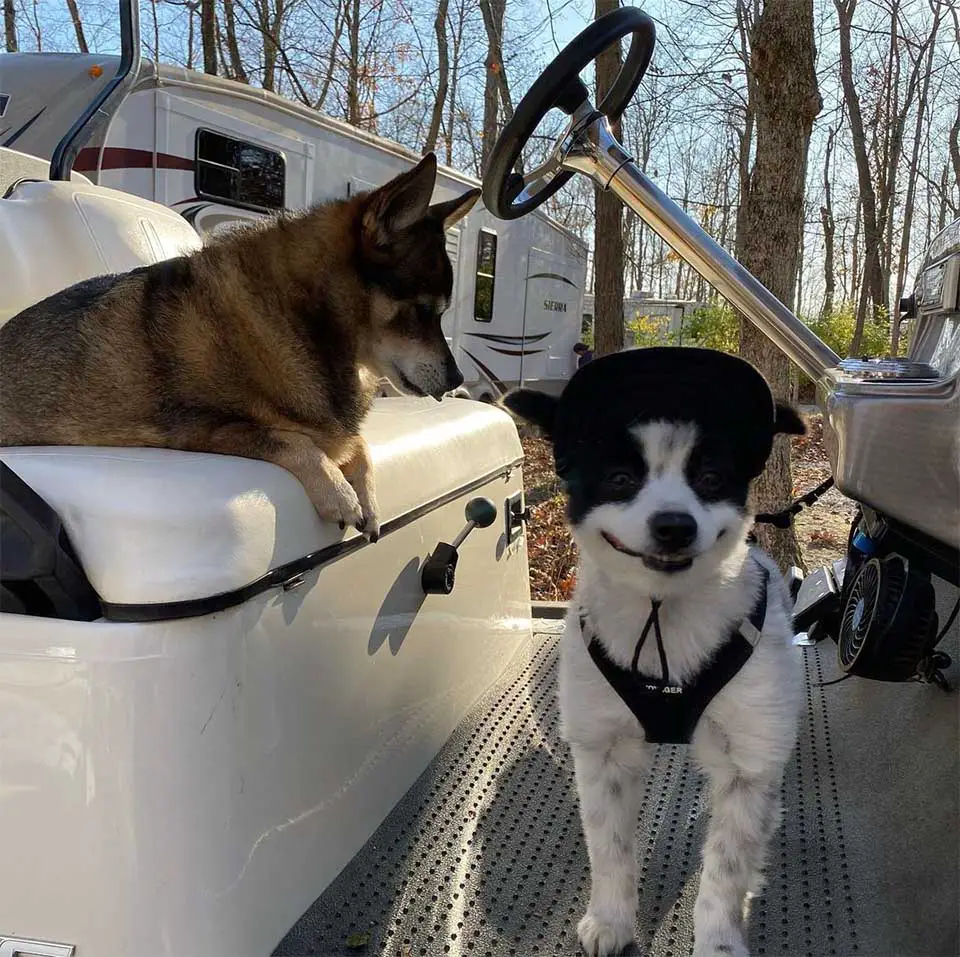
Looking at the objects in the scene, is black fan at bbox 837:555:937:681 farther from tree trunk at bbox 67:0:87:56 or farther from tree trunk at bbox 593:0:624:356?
tree trunk at bbox 67:0:87:56

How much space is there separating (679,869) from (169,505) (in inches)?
62.2

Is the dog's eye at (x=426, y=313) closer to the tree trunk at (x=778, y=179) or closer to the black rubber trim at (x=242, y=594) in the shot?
the black rubber trim at (x=242, y=594)

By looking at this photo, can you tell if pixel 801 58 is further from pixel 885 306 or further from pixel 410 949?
pixel 885 306

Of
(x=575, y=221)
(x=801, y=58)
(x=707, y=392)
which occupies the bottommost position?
(x=707, y=392)

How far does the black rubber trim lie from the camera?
1.41m

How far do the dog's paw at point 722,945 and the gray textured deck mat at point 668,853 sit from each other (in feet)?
0.26

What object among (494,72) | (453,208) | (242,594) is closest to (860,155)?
(494,72)

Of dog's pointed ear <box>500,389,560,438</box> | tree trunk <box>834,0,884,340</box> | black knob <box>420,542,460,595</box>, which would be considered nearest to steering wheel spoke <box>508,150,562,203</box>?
dog's pointed ear <box>500,389,560,438</box>

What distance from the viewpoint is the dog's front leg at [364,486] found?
2045mm

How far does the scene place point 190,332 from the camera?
2.28m

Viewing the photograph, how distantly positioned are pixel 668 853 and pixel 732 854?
0.38 meters

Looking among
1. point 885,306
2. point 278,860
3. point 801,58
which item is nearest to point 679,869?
point 278,860

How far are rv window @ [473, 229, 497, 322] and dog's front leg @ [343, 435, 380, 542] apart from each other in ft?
38.4

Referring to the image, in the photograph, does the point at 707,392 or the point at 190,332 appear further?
the point at 190,332
